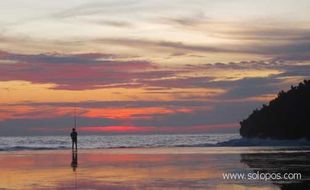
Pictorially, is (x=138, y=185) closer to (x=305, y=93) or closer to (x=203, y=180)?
(x=203, y=180)

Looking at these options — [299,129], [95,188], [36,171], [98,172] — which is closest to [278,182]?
[95,188]

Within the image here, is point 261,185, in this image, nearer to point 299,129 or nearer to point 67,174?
point 67,174

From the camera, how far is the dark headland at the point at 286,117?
97.4 m

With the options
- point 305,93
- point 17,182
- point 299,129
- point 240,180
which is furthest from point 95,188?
Answer: point 305,93

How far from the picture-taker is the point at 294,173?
A: 83.7 feet

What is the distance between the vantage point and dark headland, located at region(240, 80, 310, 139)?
97.4 metres

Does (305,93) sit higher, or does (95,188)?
(305,93)

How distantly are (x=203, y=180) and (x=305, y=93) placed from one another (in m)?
83.1

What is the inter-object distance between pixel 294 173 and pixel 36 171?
1296cm

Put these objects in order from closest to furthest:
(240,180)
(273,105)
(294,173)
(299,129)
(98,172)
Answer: (240,180), (294,173), (98,172), (299,129), (273,105)

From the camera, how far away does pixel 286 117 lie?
103500 mm

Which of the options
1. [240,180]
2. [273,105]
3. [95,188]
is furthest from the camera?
[273,105]

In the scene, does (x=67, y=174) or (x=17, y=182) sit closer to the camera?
(x=17, y=182)

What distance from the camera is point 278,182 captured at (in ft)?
72.3
